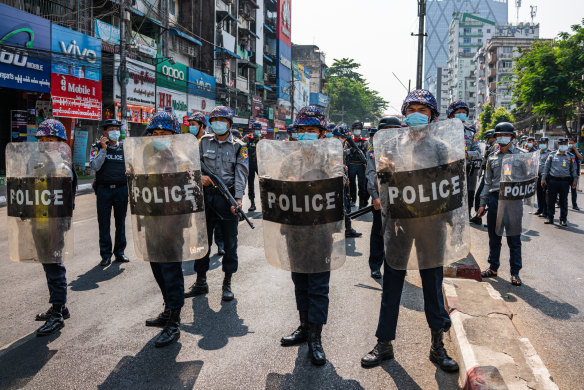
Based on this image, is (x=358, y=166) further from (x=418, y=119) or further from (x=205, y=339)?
(x=205, y=339)

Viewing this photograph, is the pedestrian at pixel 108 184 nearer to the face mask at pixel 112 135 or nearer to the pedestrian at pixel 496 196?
the face mask at pixel 112 135

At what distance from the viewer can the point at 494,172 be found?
18.7 feet

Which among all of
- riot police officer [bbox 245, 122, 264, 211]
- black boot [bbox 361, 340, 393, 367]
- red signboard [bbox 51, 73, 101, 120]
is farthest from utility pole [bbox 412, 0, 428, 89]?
black boot [bbox 361, 340, 393, 367]

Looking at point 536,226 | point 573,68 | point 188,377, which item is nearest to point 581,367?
point 188,377

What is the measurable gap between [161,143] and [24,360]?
188cm

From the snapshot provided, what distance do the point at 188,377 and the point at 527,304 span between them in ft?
12.0

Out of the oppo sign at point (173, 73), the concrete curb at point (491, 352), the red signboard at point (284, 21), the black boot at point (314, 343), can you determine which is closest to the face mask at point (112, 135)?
the black boot at point (314, 343)

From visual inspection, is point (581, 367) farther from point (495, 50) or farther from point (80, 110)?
point (495, 50)

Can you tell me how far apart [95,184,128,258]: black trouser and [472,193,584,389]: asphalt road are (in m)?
4.90

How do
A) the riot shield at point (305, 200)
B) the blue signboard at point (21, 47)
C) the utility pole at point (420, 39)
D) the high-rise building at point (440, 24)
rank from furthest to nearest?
the high-rise building at point (440, 24) < the utility pole at point (420, 39) < the blue signboard at point (21, 47) < the riot shield at point (305, 200)

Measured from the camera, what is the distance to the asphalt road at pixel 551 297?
350 centimetres

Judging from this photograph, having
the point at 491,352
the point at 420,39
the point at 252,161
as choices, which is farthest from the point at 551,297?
the point at 420,39

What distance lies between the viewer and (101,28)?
63.0 feet

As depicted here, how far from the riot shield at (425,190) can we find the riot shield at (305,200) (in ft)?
1.18
